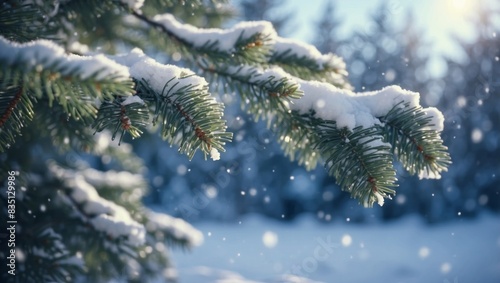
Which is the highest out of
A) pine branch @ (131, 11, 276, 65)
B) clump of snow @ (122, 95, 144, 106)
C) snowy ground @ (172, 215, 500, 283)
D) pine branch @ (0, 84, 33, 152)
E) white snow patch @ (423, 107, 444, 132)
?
snowy ground @ (172, 215, 500, 283)

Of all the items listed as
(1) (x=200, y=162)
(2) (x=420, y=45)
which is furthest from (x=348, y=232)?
(2) (x=420, y=45)

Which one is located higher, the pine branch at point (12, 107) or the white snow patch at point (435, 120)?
the white snow patch at point (435, 120)

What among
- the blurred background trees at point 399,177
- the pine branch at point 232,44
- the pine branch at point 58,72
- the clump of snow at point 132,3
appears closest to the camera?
the pine branch at point 58,72

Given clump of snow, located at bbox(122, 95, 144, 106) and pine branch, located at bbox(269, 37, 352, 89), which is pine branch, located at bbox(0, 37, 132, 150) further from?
pine branch, located at bbox(269, 37, 352, 89)

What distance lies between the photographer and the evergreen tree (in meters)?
1.10

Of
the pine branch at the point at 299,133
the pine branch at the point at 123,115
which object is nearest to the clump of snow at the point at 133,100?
the pine branch at the point at 123,115

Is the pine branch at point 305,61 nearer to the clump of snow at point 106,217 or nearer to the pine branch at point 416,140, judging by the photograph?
the pine branch at point 416,140

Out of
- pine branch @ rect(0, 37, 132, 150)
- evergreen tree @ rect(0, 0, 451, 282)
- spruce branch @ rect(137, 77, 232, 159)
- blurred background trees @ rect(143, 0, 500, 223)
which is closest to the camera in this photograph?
pine branch @ rect(0, 37, 132, 150)

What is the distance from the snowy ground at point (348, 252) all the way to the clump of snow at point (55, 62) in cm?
616

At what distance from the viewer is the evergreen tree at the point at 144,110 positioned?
110cm

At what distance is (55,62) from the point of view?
938 mm

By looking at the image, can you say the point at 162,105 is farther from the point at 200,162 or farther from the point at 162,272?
the point at 200,162

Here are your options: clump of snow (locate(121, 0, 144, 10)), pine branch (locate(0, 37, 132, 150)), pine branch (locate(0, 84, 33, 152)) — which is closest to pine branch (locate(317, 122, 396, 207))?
pine branch (locate(0, 37, 132, 150))

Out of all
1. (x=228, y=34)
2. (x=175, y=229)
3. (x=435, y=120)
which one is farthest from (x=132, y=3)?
(x=175, y=229)
